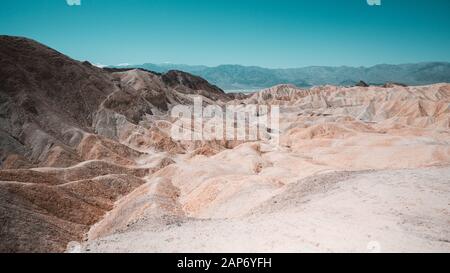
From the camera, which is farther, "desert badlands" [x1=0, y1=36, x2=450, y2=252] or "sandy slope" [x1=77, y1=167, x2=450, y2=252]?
"desert badlands" [x1=0, y1=36, x2=450, y2=252]

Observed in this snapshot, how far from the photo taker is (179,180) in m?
42.8

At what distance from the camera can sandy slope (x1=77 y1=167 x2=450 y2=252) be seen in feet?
41.5

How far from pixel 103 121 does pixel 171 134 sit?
15.5 m

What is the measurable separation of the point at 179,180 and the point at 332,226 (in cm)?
2991

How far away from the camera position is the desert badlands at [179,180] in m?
14.1

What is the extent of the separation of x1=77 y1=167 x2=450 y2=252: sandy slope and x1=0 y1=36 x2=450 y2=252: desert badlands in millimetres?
66

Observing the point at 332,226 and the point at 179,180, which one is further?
the point at 179,180

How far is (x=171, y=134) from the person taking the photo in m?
81.3

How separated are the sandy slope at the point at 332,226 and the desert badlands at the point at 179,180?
0.07 m
